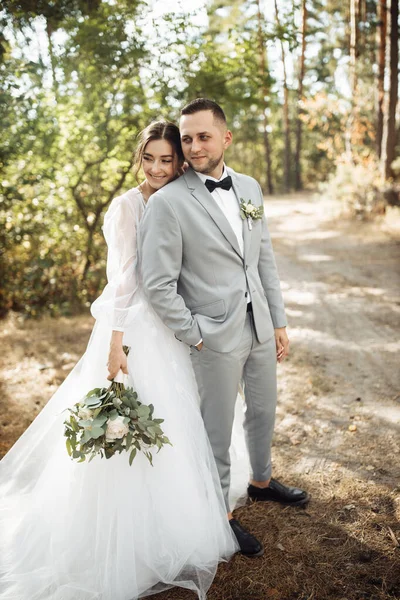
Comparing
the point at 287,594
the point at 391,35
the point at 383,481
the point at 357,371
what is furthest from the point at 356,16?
the point at 287,594

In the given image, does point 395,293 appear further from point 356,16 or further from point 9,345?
point 356,16

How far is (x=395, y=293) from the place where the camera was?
7.06 meters

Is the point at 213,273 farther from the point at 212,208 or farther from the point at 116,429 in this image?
the point at 116,429

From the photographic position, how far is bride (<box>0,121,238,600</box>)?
7.80ft

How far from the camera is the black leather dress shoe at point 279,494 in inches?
121

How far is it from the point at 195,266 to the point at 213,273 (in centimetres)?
10

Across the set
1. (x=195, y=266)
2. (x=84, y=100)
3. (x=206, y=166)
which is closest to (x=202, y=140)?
(x=206, y=166)

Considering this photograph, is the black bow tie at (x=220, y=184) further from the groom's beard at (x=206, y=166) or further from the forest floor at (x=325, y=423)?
the forest floor at (x=325, y=423)

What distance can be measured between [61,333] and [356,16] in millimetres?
12302

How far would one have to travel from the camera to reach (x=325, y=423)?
400 cm

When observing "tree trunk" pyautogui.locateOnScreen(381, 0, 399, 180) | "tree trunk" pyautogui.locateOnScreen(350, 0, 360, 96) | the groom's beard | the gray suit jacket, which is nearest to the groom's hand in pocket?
the gray suit jacket

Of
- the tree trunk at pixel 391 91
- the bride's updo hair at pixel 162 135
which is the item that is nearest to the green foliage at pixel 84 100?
the bride's updo hair at pixel 162 135

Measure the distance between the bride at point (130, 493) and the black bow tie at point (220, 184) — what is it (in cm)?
25

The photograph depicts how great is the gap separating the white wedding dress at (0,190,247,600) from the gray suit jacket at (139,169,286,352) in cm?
18
